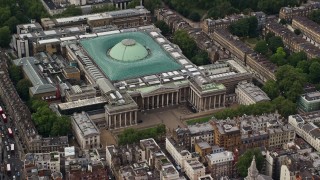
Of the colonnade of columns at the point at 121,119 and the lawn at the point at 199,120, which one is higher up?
the colonnade of columns at the point at 121,119

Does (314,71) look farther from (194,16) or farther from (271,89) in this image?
(194,16)

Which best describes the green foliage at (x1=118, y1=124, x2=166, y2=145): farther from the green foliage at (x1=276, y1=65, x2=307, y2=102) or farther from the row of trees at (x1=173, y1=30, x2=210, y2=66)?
the row of trees at (x1=173, y1=30, x2=210, y2=66)

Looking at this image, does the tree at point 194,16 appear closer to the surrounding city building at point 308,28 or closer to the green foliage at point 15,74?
the surrounding city building at point 308,28

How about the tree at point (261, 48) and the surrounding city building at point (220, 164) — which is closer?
the surrounding city building at point (220, 164)

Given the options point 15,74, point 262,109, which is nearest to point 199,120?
point 262,109

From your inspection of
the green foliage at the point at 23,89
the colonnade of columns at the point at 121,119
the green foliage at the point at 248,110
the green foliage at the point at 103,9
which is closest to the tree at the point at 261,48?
the green foliage at the point at 248,110
